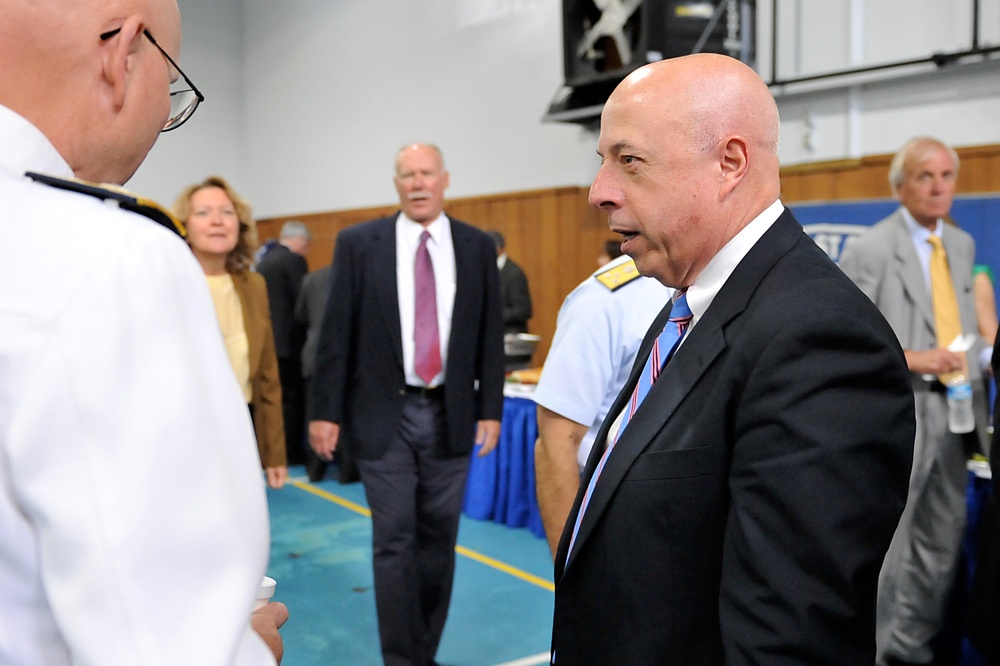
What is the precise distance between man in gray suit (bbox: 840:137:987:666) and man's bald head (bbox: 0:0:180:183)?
9.38 ft

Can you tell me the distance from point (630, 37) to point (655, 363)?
5.68 meters

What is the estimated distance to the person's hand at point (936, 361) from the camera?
3.07 metres

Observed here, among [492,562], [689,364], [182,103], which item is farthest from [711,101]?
[492,562]

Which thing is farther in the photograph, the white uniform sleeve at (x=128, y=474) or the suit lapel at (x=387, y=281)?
the suit lapel at (x=387, y=281)

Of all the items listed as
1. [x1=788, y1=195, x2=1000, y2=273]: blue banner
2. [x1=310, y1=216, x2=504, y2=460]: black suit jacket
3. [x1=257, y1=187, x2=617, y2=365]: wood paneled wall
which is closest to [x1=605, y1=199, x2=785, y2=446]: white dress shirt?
[x1=310, y1=216, x2=504, y2=460]: black suit jacket

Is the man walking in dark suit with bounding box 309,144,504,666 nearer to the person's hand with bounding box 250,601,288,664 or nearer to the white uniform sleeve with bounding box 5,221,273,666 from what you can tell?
the person's hand with bounding box 250,601,288,664

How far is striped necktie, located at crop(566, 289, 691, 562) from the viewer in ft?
4.54

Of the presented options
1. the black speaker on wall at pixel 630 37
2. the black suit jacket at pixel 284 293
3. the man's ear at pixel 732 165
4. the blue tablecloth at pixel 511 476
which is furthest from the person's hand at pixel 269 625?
the black suit jacket at pixel 284 293

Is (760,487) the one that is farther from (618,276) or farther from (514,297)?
(514,297)

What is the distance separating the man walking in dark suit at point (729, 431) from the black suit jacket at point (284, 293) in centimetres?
592

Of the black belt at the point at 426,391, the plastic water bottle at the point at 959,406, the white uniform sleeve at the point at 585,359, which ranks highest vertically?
the white uniform sleeve at the point at 585,359

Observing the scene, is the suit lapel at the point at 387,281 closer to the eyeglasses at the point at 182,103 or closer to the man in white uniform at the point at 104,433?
the eyeglasses at the point at 182,103

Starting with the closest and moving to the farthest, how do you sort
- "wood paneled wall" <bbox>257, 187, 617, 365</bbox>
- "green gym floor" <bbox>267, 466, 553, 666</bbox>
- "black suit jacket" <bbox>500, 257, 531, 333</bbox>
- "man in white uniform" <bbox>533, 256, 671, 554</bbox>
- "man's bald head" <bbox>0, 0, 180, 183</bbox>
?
"man's bald head" <bbox>0, 0, 180, 183</bbox>, "man in white uniform" <bbox>533, 256, 671, 554</bbox>, "green gym floor" <bbox>267, 466, 553, 666</bbox>, "black suit jacket" <bbox>500, 257, 531, 333</bbox>, "wood paneled wall" <bbox>257, 187, 617, 365</bbox>

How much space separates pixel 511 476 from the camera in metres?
5.15
